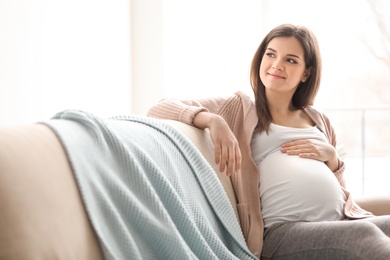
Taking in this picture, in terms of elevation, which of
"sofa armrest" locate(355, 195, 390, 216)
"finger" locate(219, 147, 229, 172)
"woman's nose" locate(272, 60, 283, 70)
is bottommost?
"sofa armrest" locate(355, 195, 390, 216)

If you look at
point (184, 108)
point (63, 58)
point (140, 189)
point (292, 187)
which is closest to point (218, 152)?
point (184, 108)

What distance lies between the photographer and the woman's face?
2639mm

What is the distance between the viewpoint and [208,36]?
5.01m

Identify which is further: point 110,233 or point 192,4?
Answer: point 192,4

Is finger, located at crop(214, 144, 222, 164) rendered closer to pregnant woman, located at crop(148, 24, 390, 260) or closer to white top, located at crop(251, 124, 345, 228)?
pregnant woman, located at crop(148, 24, 390, 260)

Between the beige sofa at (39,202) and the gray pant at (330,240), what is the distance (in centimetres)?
84

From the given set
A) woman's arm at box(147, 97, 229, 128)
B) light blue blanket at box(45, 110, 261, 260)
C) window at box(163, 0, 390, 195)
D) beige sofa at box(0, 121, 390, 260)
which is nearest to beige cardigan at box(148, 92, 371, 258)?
woman's arm at box(147, 97, 229, 128)

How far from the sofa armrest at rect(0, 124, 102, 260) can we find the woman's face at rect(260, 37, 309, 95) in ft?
4.07

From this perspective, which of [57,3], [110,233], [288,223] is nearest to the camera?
[110,233]

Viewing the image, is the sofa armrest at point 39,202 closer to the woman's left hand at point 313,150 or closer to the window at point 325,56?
the woman's left hand at point 313,150

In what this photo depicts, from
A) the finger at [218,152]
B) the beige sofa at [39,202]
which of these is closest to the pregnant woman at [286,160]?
the finger at [218,152]

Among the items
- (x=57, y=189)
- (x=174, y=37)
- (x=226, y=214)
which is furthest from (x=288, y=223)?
(x=174, y=37)

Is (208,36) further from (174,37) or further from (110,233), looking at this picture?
(110,233)

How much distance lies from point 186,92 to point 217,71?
28cm
